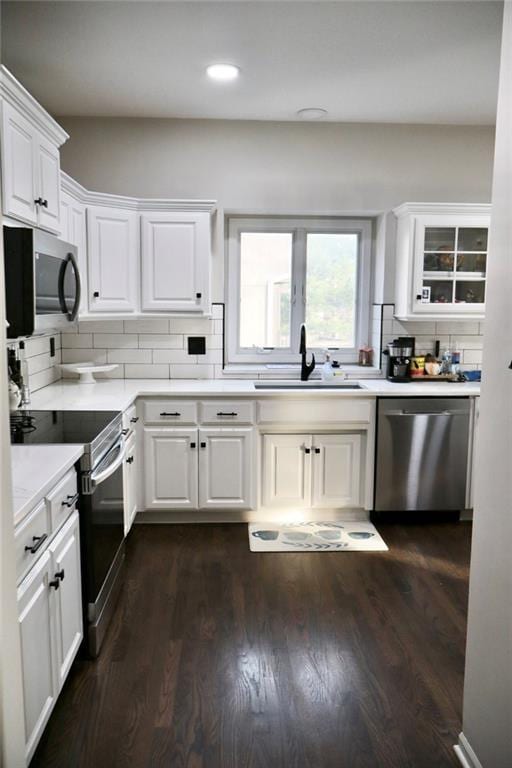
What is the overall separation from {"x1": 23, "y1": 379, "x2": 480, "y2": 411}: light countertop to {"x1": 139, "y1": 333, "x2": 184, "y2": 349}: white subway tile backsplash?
0.24 metres

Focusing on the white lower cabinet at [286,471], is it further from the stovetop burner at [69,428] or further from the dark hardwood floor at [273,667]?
the stovetop burner at [69,428]

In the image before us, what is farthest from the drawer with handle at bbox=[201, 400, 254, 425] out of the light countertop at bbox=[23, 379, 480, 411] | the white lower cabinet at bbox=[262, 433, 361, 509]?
the white lower cabinet at bbox=[262, 433, 361, 509]

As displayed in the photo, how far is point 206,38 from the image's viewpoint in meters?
2.84

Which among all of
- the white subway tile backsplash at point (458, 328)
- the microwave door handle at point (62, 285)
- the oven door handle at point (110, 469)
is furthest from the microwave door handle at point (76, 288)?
the white subway tile backsplash at point (458, 328)

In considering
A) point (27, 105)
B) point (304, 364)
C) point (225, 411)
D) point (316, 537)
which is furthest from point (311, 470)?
point (27, 105)

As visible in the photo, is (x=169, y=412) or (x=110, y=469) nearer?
(x=110, y=469)

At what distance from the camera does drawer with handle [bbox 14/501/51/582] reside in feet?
5.73

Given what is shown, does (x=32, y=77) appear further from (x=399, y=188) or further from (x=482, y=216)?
(x=482, y=216)

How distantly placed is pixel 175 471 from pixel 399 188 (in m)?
2.45

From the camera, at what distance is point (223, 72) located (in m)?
3.26

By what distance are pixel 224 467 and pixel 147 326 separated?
45.3 inches

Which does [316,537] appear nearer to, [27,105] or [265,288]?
[265,288]

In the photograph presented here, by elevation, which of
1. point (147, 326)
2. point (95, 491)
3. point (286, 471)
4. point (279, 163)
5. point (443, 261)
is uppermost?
point (279, 163)

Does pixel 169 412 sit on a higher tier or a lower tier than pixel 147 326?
lower
